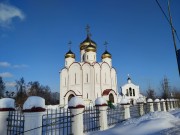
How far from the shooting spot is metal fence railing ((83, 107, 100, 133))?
7.93 metres

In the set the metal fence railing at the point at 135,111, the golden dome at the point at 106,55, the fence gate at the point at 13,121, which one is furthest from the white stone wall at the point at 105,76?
the fence gate at the point at 13,121

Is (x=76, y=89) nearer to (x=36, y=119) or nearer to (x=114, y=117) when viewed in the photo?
(x=114, y=117)

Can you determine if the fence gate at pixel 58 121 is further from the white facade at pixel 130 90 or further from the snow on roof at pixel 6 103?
the white facade at pixel 130 90

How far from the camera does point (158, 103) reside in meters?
18.0

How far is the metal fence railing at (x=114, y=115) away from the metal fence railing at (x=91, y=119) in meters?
1.27

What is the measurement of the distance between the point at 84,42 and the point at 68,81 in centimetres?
713

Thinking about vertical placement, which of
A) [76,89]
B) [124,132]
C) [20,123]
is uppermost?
[76,89]

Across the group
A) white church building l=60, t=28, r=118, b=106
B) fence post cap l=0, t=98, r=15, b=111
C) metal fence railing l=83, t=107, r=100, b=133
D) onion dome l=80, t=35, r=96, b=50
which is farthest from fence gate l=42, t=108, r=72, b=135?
onion dome l=80, t=35, r=96, b=50

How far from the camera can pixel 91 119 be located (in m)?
8.28

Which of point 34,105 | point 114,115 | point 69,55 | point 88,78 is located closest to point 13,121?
point 34,105

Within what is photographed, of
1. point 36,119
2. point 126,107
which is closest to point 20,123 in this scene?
point 36,119

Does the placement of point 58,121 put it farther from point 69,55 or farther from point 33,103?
point 69,55

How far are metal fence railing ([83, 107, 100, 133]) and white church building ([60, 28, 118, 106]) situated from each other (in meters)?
17.5

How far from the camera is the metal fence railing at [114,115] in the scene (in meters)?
9.79
